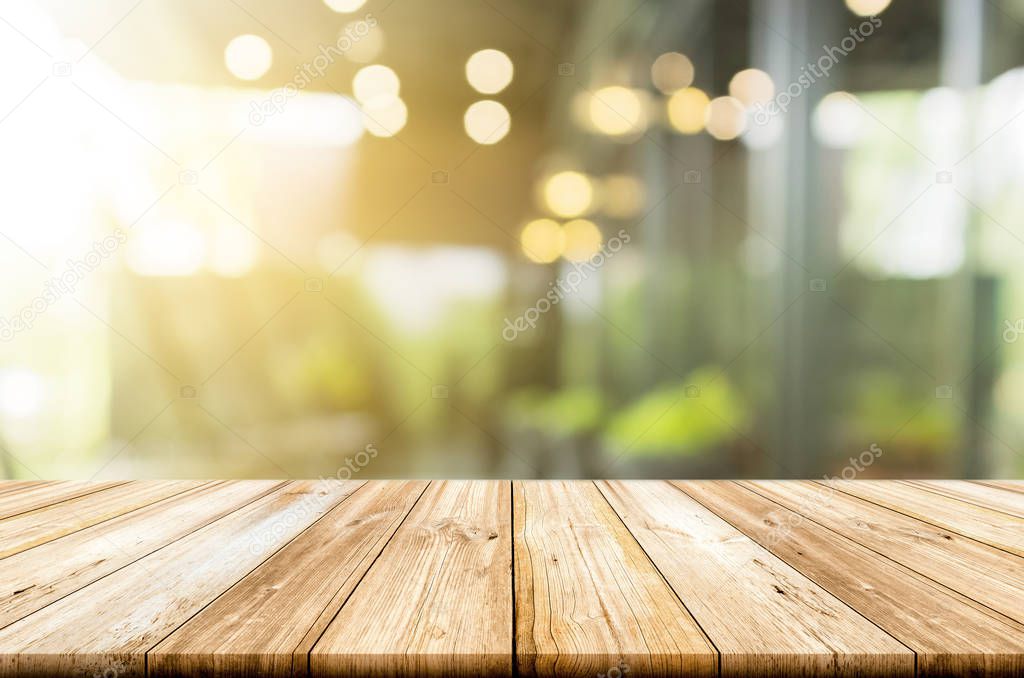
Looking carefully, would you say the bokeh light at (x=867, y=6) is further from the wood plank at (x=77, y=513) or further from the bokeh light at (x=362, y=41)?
the wood plank at (x=77, y=513)

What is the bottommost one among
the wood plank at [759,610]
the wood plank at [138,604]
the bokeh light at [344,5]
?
the wood plank at [138,604]

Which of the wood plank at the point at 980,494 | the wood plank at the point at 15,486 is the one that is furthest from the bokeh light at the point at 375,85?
the wood plank at the point at 980,494

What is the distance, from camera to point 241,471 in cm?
216

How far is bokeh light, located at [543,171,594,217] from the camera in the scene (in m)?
2.09

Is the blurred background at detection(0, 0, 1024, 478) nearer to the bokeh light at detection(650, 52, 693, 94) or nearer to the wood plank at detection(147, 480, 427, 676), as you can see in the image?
the bokeh light at detection(650, 52, 693, 94)

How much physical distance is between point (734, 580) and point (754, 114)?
1824 millimetres

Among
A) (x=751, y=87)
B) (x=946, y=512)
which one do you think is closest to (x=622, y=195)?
(x=751, y=87)

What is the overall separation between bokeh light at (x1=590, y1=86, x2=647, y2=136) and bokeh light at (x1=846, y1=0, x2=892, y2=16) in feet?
2.49

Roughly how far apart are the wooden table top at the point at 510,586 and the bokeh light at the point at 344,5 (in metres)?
1.64

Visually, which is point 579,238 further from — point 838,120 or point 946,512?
point 946,512

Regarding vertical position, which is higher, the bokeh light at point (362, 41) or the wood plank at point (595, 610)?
the bokeh light at point (362, 41)

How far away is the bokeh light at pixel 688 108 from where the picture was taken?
83.7 inches

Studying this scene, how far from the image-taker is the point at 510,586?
27.9 inches

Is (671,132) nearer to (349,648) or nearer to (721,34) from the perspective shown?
(721,34)
